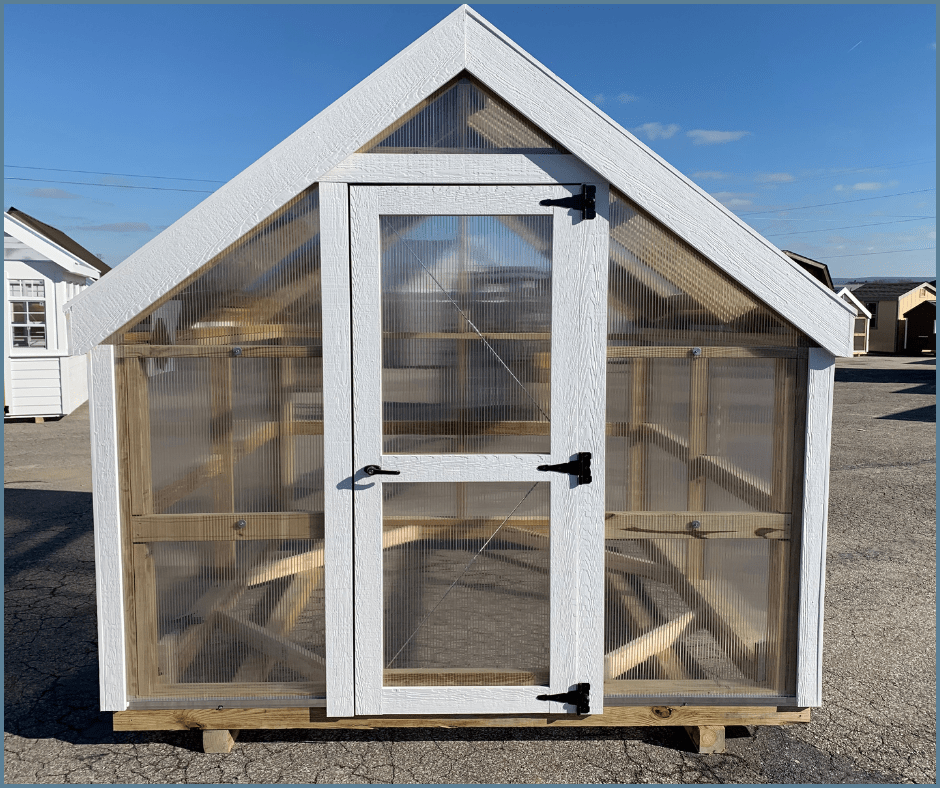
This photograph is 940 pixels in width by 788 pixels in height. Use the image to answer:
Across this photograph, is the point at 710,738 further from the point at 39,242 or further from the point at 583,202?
the point at 39,242

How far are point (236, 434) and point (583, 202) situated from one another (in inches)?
73.7

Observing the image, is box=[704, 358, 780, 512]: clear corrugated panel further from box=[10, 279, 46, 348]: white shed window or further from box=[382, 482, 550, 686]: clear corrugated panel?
box=[10, 279, 46, 348]: white shed window

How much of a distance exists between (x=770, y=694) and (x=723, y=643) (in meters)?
0.34

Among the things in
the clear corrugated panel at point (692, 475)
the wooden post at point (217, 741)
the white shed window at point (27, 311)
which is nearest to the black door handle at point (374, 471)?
the clear corrugated panel at point (692, 475)

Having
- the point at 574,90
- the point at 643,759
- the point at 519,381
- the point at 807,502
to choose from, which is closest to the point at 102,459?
the point at 519,381

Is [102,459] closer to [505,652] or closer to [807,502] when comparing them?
[505,652]

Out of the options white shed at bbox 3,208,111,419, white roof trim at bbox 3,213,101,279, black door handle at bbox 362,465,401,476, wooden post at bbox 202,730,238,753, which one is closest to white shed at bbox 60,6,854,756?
black door handle at bbox 362,465,401,476

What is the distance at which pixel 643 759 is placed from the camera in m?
3.48

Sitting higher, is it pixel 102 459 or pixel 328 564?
pixel 102 459

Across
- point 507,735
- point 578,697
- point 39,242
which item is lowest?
point 507,735

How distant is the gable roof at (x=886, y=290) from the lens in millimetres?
42625

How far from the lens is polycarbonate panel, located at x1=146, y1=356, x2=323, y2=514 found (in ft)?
10.9

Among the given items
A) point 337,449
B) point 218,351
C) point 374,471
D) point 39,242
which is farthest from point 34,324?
point 374,471

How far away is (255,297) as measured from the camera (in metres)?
3.29
